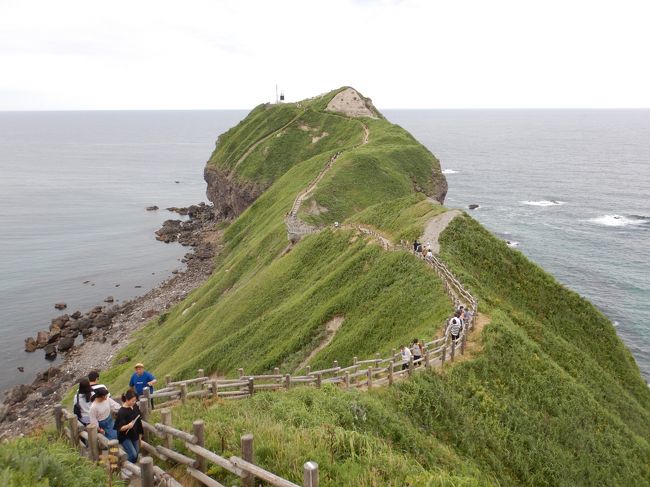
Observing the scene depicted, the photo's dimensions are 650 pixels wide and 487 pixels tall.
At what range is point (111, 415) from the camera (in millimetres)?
12703

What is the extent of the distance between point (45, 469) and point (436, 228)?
32871 millimetres

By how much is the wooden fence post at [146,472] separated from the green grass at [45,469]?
848mm

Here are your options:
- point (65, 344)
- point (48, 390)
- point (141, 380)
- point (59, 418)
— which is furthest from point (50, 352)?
point (59, 418)

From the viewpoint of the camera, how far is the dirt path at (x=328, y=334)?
29359 millimetres

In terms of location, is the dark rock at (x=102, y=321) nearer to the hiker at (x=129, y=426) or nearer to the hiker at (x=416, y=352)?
the hiker at (x=416, y=352)

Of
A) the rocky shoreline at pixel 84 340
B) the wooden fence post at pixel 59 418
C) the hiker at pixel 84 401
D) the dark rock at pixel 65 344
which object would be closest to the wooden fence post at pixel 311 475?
the hiker at pixel 84 401

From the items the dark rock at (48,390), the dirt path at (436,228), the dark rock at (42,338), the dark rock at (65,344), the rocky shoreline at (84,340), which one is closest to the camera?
the dirt path at (436,228)

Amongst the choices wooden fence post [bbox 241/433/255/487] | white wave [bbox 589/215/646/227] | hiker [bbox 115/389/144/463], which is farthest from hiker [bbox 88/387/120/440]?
white wave [bbox 589/215/646/227]

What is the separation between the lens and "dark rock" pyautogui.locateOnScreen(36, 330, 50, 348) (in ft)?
206

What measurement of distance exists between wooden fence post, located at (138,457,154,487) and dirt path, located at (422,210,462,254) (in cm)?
2701

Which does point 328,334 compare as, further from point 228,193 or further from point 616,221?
point 616,221

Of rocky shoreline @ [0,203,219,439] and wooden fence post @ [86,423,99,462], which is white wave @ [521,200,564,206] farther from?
wooden fence post @ [86,423,99,462]

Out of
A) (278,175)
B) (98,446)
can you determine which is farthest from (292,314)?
(278,175)

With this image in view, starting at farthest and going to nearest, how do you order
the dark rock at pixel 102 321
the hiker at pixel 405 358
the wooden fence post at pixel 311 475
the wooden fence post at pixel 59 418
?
the dark rock at pixel 102 321 < the hiker at pixel 405 358 < the wooden fence post at pixel 59 418 < the wooden fence post at pixel 311 475
